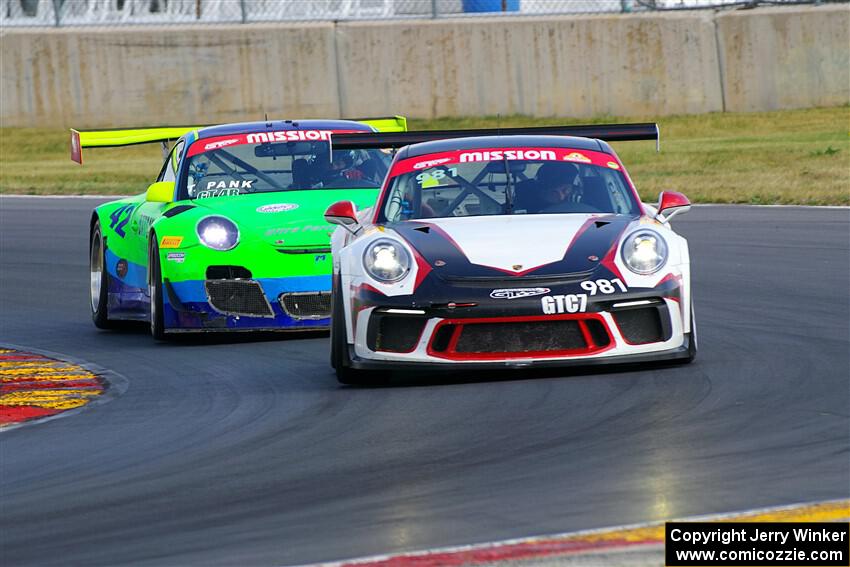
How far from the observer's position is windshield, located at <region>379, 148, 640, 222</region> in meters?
8.79

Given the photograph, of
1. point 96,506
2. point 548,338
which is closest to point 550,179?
point 548,338

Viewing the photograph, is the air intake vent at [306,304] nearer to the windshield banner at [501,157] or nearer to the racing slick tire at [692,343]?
the windshield banner at [501,157]

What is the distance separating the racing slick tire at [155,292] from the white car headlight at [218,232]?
32 cm

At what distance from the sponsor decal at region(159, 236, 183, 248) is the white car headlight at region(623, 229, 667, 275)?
3.12 metres

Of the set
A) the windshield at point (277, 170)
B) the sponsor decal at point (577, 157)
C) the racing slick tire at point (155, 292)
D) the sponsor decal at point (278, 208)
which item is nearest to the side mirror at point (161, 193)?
the windshield at point (277, 170)

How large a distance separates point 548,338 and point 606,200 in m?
1.23

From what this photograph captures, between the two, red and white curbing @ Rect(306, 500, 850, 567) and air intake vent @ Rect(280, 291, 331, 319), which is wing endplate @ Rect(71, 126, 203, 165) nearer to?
air intake vent @ Rect(280, 291, 331, 319)

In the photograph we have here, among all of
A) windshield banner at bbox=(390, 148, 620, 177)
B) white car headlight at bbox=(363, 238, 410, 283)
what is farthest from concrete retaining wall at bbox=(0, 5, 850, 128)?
white car headlight at bbox=(363, 238, 410, 283)

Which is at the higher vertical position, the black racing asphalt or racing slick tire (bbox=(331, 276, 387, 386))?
racing slick tire (bbox=(331, 276, 387, 386))

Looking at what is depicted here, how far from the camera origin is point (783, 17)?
25344mm

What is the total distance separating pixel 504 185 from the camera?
8.90m

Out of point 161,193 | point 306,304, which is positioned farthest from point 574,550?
point 161,193

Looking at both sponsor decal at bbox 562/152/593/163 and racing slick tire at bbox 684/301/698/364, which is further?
sponsor decal at bbox 562/152/593/163

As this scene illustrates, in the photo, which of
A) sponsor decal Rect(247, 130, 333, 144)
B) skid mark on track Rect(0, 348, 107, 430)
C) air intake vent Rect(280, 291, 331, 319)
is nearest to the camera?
skid mark on track Rect(0, 348, 107, 430)
